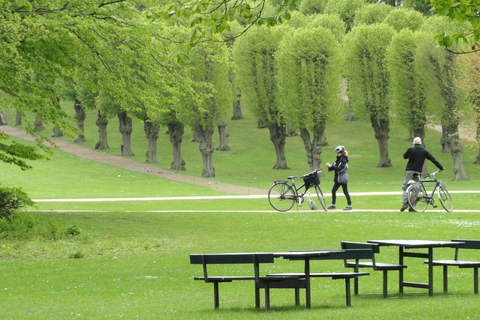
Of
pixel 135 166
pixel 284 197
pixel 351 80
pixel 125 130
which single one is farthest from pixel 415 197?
pixel 125 130

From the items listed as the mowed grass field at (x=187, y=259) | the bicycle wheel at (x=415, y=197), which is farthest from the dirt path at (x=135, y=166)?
the bicycle wheel at (x=415, y=197)

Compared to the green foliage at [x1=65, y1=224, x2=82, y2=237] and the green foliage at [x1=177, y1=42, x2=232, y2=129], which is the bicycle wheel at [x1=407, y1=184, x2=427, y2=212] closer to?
the green foliage at [x1=65, y1=224, x2=82, y2=237]

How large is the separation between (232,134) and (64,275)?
58.6m

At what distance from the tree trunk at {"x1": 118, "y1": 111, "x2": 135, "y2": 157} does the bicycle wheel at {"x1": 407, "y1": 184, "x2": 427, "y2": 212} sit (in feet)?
131

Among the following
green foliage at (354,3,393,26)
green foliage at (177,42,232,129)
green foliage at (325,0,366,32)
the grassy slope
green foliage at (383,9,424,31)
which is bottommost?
the grassy slope

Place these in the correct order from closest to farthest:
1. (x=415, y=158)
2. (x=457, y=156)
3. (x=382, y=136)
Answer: (x=415, y=158) → (x=457, y=156) → (x=382, y=136)

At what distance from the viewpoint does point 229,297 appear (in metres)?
10.1

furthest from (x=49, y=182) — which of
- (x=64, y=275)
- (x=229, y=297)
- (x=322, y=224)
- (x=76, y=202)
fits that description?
(x=229, y=297)

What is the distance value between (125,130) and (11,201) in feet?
142

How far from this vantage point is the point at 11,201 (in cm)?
1836

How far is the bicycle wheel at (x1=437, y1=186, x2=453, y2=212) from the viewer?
Result: 2219 cm

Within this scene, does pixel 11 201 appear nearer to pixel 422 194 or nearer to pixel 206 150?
pixel 422 194

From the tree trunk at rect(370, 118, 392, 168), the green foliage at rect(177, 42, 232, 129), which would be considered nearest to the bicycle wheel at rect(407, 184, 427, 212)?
the green foliage at rect(177, 42, 232, 129)

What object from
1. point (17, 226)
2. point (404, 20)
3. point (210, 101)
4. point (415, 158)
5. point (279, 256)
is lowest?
point (17, 226)
